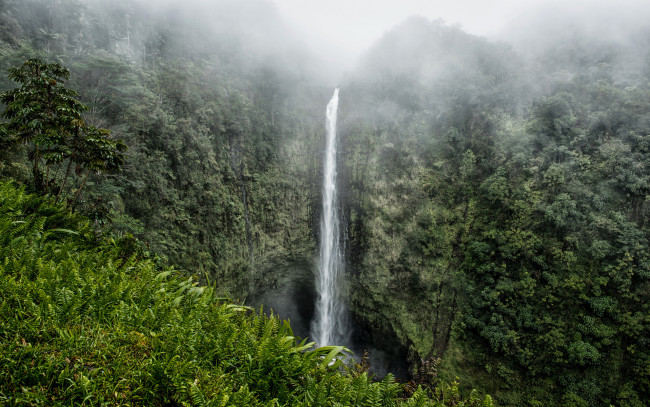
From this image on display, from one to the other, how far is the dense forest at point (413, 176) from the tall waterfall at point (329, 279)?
2.36 ft

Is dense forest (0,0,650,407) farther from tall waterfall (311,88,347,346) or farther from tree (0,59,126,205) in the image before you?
tree (0,59,126,205)

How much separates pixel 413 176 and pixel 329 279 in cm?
904

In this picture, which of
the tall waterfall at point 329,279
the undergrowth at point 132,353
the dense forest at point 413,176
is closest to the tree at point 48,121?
the undergrowth at point 132,353

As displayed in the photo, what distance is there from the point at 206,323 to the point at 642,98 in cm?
2078

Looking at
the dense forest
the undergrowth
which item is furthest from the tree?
the dense forest

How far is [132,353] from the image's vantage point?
1.50 meters

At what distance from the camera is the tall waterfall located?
61.8 feet

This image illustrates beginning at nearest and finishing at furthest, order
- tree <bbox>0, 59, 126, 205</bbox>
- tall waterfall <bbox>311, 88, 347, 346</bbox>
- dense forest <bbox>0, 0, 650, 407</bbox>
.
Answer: tree <bbox>0, 59, 126, 205</bbox>
dense forest <bbox>0, 0, 650, 407</bbox>
tall waterfall <bbox>311, 88, 347, 346</bbox>

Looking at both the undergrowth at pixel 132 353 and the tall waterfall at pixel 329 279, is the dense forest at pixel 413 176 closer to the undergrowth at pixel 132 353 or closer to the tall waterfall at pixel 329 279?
the tall waterfall at pixel 329 279

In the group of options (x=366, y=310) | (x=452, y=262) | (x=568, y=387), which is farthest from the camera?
(x=366, y=310)

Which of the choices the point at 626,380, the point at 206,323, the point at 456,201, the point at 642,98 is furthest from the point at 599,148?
the point at 206,323

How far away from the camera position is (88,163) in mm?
4426

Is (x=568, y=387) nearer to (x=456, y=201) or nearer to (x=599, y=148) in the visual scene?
(x=456, y=201)

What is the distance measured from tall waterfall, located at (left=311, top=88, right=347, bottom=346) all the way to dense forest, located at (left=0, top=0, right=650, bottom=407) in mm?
720
